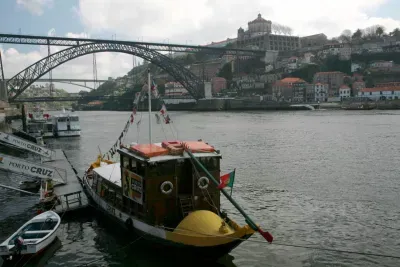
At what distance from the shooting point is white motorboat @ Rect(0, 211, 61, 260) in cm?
1025

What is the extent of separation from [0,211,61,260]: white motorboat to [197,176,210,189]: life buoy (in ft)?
14.6

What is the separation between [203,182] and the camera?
35.0 feet

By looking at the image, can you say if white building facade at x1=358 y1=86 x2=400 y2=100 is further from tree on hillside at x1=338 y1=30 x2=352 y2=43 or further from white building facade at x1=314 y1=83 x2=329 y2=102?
tree on hillside at x1=338 y1=30 x2=352 y2=43

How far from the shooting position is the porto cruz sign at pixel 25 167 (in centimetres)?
1527

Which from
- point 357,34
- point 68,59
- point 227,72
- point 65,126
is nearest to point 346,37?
point 357,34

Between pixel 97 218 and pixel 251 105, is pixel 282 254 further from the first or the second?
pixel 251 105

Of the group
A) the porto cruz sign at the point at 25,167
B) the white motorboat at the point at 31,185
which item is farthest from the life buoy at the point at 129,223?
the white motorboat at the point at 31,185

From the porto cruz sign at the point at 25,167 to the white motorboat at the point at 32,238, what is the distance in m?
4.25

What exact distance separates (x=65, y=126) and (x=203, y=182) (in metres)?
36.9

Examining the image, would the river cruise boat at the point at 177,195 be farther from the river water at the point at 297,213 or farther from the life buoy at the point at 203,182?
the river water at the point at 297,213

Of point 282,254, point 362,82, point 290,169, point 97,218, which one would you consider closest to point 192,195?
point 282,254

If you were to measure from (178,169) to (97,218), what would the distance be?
16.9 ft

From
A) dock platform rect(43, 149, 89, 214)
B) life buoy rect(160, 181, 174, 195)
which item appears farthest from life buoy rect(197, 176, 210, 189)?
dock platform rect(43, 149, 89, 214)

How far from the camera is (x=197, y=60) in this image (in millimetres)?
165500
